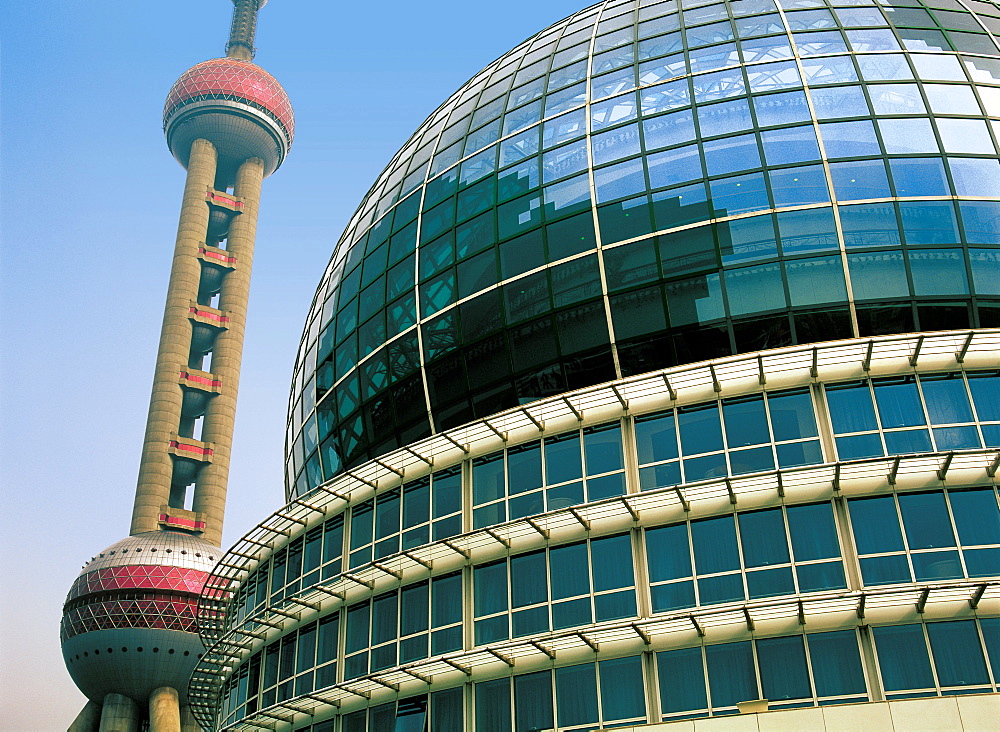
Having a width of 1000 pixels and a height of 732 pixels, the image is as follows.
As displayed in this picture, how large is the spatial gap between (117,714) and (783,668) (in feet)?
270

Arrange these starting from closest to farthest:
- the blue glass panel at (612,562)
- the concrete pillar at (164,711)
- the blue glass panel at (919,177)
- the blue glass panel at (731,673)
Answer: the blue glass panel at (731,673) → the blue glass panel at (612,562) → the blue glass panel at (919,177) → the concrete pillar at (164,711)

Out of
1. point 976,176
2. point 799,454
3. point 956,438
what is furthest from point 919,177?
point 799,454

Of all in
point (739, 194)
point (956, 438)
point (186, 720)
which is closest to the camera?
point (956, 438)

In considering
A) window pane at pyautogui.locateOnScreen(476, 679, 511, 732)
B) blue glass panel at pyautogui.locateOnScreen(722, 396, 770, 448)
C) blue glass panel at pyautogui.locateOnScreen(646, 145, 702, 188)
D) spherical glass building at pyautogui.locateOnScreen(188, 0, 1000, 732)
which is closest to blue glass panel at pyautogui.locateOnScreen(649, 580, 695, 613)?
spherical glass building at pyautogui.locateOnScreen(188, 0, 1000, 732)

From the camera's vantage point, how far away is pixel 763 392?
27.5 m

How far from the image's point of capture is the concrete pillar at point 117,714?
90562mm

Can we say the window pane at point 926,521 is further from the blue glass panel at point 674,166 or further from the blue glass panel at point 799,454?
the blue glass panel at point 674,166

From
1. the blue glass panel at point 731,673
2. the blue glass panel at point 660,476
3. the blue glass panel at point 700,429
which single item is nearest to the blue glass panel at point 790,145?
the blue glass panel at point 700,429

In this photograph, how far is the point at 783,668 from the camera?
23.9 m

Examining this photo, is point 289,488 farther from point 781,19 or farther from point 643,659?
point 781,19

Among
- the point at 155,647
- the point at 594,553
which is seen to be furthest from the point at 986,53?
the point at 155,647

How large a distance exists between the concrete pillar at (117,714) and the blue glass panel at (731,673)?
80306 millimetres

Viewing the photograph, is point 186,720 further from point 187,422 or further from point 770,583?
point 770,583

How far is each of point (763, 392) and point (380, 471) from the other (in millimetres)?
12285
